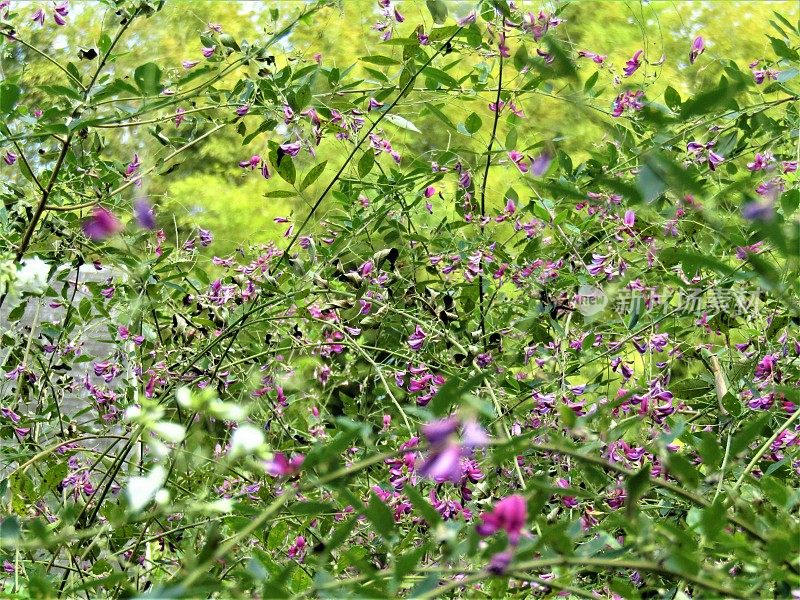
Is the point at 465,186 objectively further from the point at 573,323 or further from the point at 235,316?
the point at 235,316

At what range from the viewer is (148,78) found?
130 cm

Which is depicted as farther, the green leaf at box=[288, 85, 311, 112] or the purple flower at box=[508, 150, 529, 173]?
the purple flower at box=[508, 150, 529, 173]

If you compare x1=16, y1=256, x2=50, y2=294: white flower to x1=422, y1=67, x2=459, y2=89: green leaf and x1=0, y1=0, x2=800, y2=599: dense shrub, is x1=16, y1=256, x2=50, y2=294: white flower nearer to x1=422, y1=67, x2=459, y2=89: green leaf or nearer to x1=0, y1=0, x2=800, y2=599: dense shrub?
x1=0, y1=0, x2=800, y2=599: dense shrub

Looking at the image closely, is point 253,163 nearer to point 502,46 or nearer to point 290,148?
point 290,148

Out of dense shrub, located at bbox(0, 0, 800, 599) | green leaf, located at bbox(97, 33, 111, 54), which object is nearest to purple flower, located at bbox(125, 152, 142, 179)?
dense shrub, located at bbox(0, 0, 800, 599)

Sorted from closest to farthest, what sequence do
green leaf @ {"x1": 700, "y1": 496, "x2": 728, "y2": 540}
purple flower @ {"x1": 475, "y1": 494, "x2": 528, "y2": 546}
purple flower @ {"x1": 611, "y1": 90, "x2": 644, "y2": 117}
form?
purple flower @ {"x1": 475, "y1": 494, "x2": 528, "y2": 546}, green leaf @ {"x1": 700, "y1": 496, "x2": 728, "y2": 540}, purple flower @ {"x1": 611, "y1": 90, "x2": 644, "y2": 117}

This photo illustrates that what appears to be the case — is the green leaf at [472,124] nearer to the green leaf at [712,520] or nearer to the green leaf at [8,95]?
the green leaf at [8,95]

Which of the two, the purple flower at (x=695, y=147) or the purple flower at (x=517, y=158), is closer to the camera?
the purple flower at (x=695, y=147)

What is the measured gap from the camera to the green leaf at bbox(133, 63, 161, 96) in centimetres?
128

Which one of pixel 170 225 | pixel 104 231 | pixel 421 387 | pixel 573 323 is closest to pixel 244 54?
pixel 104 231

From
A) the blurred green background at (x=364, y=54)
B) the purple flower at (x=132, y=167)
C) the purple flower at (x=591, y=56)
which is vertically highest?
the blurred green background at (x=364, y=54)

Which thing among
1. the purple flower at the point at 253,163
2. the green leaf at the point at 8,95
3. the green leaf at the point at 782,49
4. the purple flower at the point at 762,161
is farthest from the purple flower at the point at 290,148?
the purple flower at the point at 762,161

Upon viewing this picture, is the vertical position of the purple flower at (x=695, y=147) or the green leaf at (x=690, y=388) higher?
the purple flower at (x=695, y=147)

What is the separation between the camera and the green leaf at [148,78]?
4.21ft
